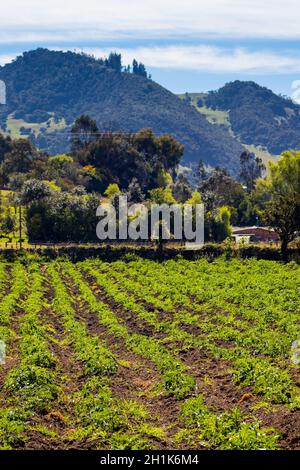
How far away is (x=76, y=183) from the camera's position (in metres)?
126

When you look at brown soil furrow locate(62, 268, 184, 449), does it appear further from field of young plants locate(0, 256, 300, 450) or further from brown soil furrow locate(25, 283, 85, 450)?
brown soil furrow locate(25, 283, 85, 450)

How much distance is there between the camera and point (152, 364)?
31031 mm

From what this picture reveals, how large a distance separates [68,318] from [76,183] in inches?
3392

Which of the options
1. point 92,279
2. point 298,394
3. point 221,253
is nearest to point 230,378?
point 298,394
